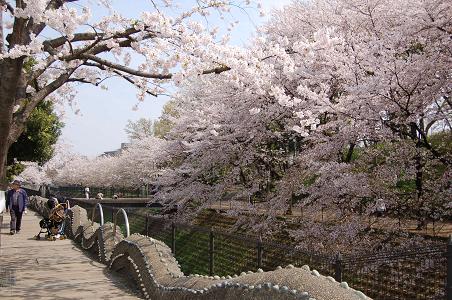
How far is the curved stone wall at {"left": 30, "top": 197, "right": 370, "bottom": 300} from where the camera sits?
10.2 ft

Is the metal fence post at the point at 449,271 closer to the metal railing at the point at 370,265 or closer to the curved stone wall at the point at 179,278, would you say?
the metal railing at the point at 370,265

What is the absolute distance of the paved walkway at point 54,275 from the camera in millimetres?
7348

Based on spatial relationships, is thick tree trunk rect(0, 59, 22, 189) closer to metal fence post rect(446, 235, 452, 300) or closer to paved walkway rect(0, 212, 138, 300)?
paved walkway rect(0, 212, 138, 300)

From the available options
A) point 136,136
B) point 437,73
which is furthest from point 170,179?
point 136,136

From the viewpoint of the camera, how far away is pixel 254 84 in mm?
10922

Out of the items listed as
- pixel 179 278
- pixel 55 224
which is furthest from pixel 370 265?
pixel 55 224

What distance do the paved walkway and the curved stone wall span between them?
345 mm

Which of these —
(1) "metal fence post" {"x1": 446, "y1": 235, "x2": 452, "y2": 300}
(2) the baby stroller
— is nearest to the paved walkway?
(2) the baby stroller

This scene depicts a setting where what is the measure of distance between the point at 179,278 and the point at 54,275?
3.72m

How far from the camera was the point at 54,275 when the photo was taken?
8.84 meters

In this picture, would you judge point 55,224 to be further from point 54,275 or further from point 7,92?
point 7,92

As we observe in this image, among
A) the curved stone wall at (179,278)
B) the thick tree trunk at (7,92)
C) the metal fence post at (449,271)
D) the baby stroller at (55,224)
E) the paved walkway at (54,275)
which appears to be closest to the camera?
the curved stone wall at (179,278)

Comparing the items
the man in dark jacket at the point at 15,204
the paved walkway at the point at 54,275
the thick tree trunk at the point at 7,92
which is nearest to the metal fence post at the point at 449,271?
the paved walkway at the point at 54,275

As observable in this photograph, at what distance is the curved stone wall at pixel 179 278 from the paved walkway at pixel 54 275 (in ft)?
1.13
